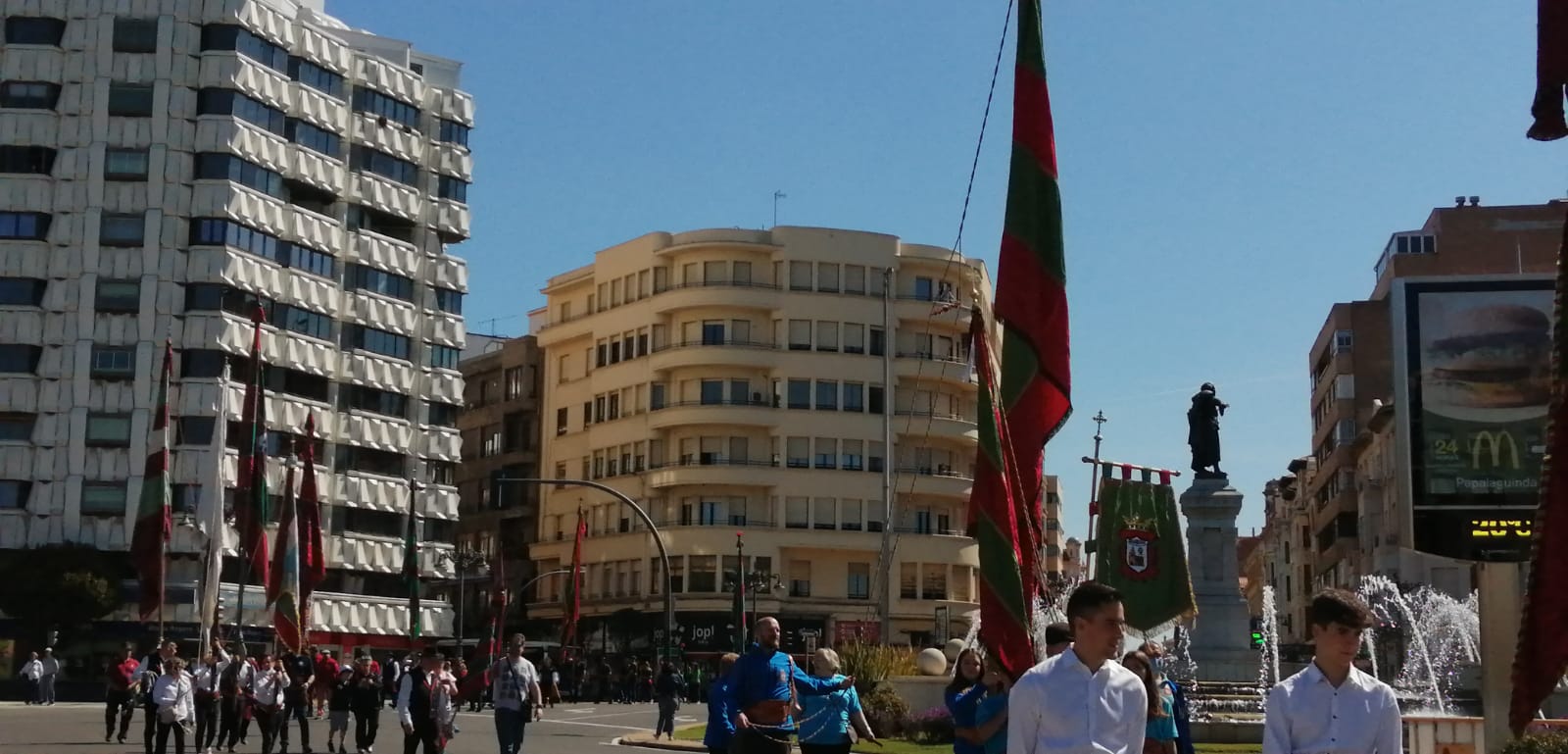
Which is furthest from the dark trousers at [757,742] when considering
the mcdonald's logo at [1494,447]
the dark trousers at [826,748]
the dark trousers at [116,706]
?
the mcdonald's logo at [1494,447]

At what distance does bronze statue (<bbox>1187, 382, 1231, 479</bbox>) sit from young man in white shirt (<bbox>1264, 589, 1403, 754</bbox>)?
121 feet

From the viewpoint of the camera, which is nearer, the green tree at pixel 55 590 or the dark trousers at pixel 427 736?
the dark trousers at pixel 427 736

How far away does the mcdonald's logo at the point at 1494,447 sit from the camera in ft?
133

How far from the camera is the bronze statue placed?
42.7 metres

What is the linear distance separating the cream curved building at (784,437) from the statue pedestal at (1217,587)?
41748mm

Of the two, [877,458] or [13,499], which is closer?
[13,499]

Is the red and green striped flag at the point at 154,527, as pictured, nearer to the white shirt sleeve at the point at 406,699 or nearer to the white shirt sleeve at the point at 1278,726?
the white shirt sleeve at the point at 406,699

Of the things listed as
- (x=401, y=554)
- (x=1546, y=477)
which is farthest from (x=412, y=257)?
(x=1546, y=477)

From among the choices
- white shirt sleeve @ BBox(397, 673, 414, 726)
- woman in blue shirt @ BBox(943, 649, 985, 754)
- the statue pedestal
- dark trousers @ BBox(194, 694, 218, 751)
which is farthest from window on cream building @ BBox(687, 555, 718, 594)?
woman in blue shirt @ BBox(943, 649, 985, 754)

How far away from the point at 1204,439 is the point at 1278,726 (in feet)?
121

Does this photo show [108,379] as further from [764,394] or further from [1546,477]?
[1546,477]

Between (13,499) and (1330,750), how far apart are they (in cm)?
6771

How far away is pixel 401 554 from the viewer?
77.8 m

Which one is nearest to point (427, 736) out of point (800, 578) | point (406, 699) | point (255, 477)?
point (406, 699)
